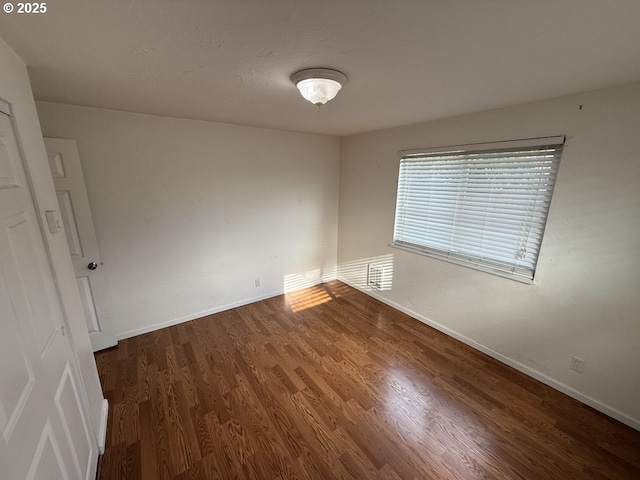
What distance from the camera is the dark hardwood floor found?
4.74ft

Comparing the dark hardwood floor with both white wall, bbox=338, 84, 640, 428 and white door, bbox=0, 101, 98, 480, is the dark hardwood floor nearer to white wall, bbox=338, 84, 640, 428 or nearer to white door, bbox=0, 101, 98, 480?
white wall, bbox=338, 84, 640, 428

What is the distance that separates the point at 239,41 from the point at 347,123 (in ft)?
5.77

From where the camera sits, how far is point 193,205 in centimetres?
270

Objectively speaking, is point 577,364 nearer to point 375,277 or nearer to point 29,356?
point 375,277

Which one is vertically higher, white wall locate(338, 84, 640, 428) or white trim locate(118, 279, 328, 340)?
white wall locate(338, 84, 640, 428)

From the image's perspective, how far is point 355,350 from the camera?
2434mm

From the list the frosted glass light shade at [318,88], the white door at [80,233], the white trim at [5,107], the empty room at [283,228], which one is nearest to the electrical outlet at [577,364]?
the empty room at [283,228]

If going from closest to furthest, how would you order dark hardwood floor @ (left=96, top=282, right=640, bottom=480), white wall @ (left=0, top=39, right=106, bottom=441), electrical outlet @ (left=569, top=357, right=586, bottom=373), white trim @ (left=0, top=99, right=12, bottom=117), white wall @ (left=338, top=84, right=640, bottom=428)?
white trim @ (left=0, top=99, right=12, bottom=117) → white wall @ (left=0, top=39, right=106, bottom=441) → dark hardwood floor @ (left=96, top=282, right=640, bottom=480) → white wall @ (left=338, top=84, right=640, bottom=428) → electrical outlet @ (left=569, top=357, right=586, bottom=373)

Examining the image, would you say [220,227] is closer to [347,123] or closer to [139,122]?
[139,122]

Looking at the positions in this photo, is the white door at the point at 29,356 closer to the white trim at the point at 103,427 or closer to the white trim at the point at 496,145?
the white trim at the point at 103,427

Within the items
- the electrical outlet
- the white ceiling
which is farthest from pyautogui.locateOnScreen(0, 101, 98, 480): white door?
the electrical outlet

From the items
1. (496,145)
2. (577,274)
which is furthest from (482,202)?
(577,274)

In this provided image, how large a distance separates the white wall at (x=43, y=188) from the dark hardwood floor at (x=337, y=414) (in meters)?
0.46

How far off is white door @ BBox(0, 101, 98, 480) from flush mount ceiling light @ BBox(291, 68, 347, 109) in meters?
1.26
